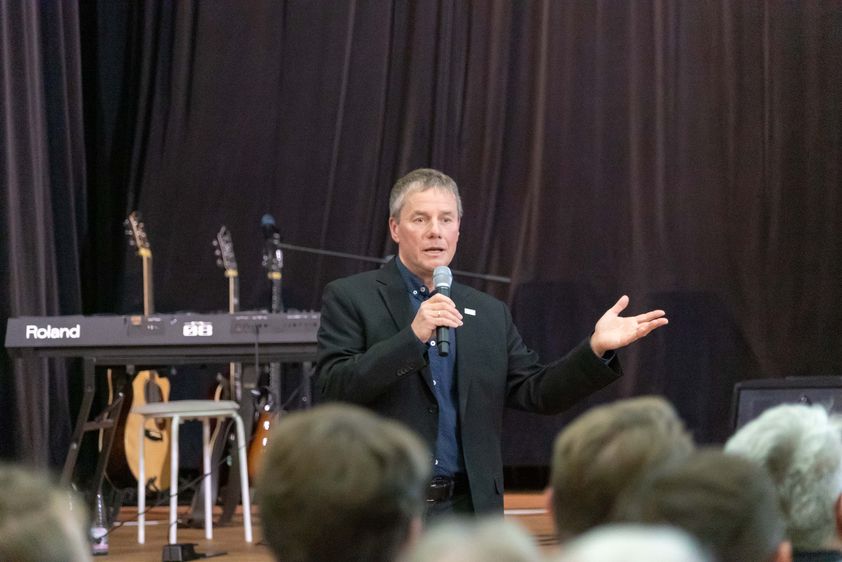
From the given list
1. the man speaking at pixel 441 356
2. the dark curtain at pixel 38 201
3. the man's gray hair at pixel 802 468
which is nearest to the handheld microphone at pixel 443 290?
the man speaking at pixel 441 356

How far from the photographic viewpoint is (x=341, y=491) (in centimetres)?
143

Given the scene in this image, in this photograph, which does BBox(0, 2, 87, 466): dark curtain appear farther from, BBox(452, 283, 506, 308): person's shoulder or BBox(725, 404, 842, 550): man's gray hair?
BBox(725, 404, 842, 550): man's gray hair

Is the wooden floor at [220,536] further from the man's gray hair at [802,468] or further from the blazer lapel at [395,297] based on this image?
the man's gray hair at [802,468]

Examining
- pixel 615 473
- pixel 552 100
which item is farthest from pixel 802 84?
pixel 615 473

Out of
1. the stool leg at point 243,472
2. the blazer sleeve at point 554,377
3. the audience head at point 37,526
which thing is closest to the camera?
the audience head at point 37,526

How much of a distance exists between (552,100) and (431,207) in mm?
3840

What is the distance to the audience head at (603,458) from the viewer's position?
157 cm

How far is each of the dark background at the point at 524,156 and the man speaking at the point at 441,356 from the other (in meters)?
3.61

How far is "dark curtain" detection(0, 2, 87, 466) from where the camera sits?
6.42 m

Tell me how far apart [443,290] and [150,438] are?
3538mm

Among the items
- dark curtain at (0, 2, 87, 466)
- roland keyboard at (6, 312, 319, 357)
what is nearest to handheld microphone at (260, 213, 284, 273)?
dark curtain at (0, 2, 87, 466)

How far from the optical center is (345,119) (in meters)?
7.32

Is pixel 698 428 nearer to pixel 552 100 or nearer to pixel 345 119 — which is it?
pixel 552 100

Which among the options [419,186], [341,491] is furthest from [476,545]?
[419,186]
